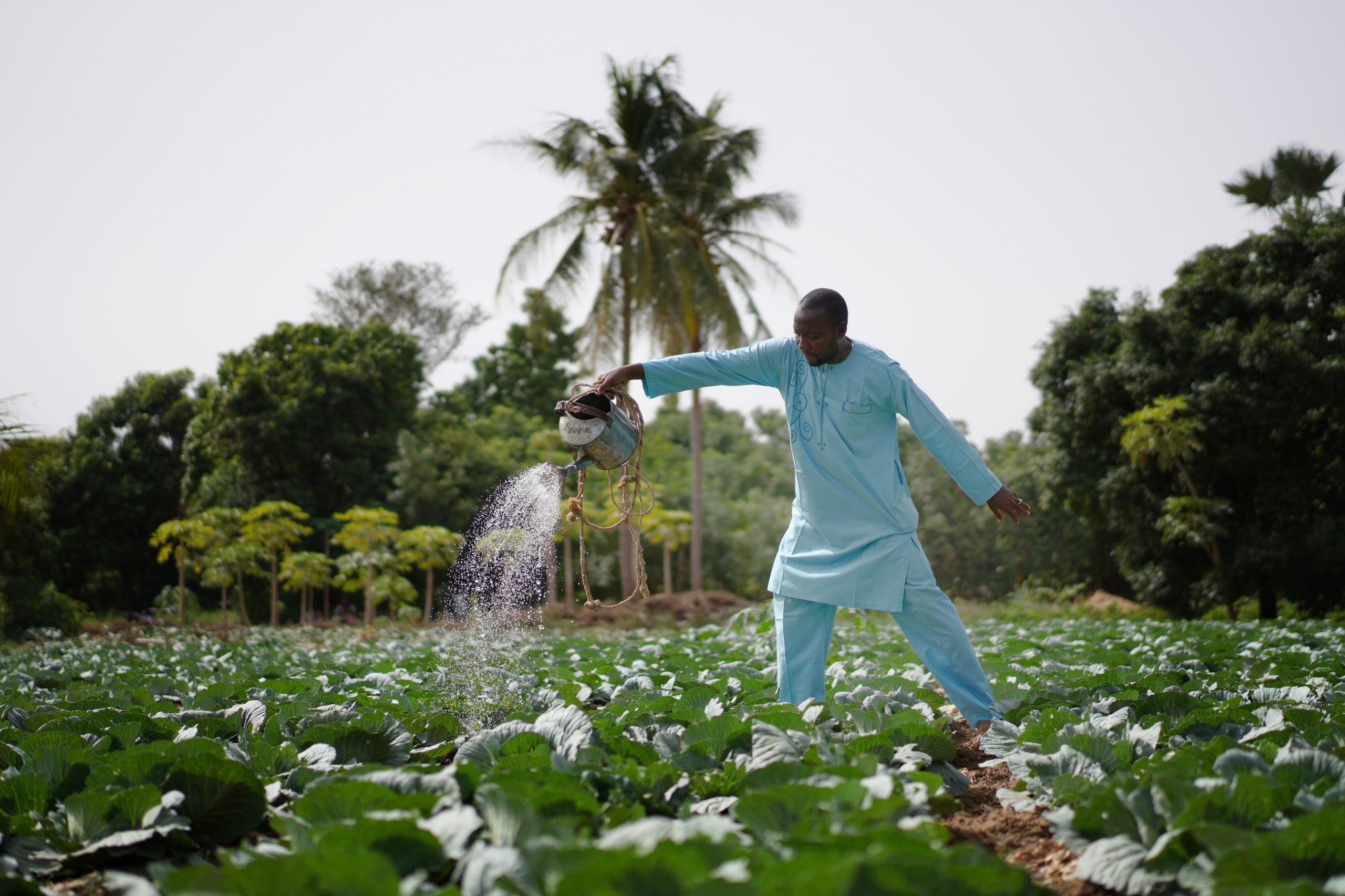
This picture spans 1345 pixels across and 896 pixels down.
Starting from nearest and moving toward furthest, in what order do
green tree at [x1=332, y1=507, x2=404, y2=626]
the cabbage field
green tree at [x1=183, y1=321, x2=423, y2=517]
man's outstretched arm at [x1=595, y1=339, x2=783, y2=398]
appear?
the cabbage field
man's outstretched arm at [x1=595, y1=339, x2=783, y2=398]
green tree at [x1=332, y1=507, x2=404, y2=626]
green tree at [x1=183, y1=321, x2=423, y2=517]

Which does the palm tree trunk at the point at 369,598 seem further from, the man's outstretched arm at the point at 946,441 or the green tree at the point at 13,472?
the man's outstretched arm at the point at 946,441

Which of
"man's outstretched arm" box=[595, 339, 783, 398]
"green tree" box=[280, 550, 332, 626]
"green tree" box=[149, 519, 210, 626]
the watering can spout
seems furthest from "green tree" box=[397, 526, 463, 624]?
"man's outstretched arm" box=[595, 339, 783, 398]

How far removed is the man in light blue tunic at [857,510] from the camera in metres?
3.35

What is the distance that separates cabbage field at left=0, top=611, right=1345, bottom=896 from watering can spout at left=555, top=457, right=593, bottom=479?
0.86m

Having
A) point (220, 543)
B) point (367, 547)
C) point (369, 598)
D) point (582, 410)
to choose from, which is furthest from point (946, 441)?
point (220, 543)

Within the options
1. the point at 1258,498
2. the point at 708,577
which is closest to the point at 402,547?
the point at 708,577

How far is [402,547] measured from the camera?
17641 mm

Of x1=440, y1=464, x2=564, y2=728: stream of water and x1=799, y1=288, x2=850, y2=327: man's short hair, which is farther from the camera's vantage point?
x1=440, y1=464, x2=564, y2=728: stream of water

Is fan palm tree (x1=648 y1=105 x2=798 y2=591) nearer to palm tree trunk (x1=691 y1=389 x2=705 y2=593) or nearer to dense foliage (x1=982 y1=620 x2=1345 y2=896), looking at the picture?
palm tree trunk (x1=691 y1=389 x2=705 y2=593)

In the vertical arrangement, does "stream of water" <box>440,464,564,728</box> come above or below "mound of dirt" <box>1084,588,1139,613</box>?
above

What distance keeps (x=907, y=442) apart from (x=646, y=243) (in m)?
23.1

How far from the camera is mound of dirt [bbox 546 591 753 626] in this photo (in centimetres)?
1386

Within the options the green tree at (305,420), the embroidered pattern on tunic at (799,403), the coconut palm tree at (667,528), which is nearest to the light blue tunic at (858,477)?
the embroidered pattern on tunic at (799,403)

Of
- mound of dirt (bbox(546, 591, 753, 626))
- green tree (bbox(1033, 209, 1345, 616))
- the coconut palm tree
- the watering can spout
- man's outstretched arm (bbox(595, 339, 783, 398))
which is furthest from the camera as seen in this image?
the coconut palm tree
